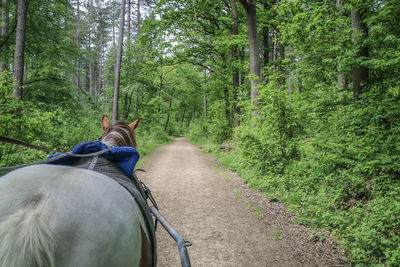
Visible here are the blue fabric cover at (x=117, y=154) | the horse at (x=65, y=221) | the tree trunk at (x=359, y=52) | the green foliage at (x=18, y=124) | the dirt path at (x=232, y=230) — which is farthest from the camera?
the tree trunk at (x=359, y=52)

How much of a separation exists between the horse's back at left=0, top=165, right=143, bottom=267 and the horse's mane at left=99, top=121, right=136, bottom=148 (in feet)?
3.82

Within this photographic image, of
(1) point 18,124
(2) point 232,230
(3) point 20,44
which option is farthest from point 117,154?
(3) point 20,44

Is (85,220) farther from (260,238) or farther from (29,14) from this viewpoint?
(29,14)

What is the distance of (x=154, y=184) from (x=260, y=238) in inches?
162

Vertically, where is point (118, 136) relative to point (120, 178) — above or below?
above

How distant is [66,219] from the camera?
1.10m

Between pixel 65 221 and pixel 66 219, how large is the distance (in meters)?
0.01

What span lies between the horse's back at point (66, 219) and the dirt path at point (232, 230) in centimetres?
235

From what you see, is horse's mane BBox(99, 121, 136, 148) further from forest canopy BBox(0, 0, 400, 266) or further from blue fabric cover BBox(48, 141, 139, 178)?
forest canopy BBox(0, 0, 400, 266)

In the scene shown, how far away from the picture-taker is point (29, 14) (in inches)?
363

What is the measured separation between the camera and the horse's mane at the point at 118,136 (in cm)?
254

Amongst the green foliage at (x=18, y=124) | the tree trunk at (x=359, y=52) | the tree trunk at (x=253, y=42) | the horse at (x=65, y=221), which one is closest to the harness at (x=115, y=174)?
the horse at (x=65, y=221)

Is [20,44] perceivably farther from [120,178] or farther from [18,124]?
[120,178]

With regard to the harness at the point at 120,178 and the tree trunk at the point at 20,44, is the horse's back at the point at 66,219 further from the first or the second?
the tree trunk at the point at 20,44
